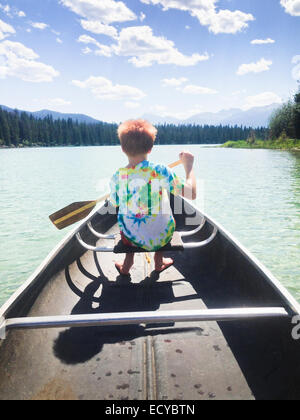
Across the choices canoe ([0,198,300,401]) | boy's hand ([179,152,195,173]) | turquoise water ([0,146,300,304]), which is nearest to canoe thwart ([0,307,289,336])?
canoe ([0,198,300,401])

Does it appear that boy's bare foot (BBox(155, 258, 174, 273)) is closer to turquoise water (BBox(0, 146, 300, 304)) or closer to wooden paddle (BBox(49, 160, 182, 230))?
turquoise water (BBox(0, 146, 300, 304))

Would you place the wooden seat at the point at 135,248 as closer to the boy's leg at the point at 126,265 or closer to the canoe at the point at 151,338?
the canoe at the point at 151,338

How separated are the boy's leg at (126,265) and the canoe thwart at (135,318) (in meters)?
1.44

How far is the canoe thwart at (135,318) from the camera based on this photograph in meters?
1.93

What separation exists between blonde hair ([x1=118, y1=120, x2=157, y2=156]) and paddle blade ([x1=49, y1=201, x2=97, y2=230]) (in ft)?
6.64

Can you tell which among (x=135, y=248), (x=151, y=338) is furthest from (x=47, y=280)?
(x=151, y=338)

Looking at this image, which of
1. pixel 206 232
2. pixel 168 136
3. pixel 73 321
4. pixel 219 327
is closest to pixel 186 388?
pixel 219 327

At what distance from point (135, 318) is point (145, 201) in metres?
1.16

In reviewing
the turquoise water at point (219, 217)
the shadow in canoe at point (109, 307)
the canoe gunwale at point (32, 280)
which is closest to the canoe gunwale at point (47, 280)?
the canoe gunwale at point (32, 280)

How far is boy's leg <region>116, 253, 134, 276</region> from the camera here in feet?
11.3

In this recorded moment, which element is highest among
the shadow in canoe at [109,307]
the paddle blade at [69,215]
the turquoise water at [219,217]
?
the paddle blade at [69,215]

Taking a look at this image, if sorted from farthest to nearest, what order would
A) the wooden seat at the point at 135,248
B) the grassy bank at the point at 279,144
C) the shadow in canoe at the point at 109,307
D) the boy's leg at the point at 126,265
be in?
the grassy bank at the point at 279,144 < the boy's leg at the point at 126,265 < the wooden seat at the point at 135,248 < the shadow in canoe at the point at 109,307

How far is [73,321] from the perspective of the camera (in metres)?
1.95

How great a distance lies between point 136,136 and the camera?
8.51 feet
